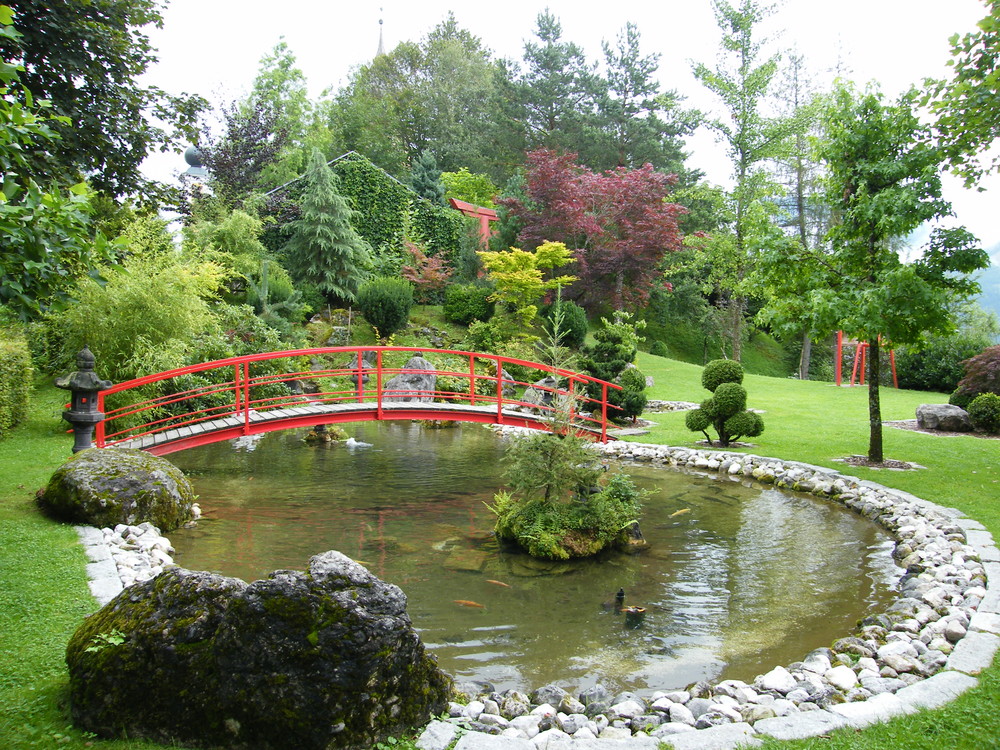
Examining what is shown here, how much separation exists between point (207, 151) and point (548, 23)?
1572 centimetres

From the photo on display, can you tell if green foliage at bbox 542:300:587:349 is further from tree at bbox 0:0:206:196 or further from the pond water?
tree at bbox 0:0:206:196

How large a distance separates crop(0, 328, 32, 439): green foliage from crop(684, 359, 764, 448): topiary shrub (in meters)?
10.1

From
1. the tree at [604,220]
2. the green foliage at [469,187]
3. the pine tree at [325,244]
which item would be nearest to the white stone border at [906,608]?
the tree at [604,220]

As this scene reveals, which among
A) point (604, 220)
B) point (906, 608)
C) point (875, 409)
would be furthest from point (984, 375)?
point (604, 220)

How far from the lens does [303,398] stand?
35.1 feet

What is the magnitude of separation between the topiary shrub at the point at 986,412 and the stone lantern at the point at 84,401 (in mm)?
13611

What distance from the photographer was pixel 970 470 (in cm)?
905

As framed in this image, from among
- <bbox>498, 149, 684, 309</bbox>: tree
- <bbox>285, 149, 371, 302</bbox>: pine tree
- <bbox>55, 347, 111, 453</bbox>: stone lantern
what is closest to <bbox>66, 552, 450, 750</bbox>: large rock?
<bbox>55, 347, 111, 453</bbox>: stone lantern

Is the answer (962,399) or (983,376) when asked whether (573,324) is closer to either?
(962,399)

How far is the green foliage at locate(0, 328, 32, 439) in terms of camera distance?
9.40m

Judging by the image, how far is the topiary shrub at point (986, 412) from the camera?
38.7ft

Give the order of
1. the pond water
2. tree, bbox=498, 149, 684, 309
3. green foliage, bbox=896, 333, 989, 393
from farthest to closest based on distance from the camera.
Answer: tree, bbox=498, 149, 684, 309 < green foliage, bbox=896, 333, 989, 393 < the pond water

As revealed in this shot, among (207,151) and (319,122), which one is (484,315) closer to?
(207,151)

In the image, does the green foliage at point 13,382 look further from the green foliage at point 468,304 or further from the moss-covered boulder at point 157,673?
the green foliage at point 468,304
